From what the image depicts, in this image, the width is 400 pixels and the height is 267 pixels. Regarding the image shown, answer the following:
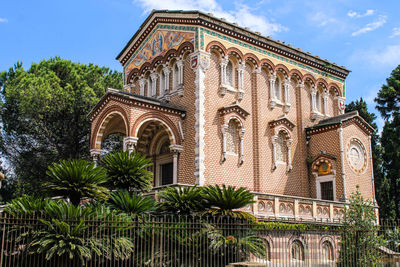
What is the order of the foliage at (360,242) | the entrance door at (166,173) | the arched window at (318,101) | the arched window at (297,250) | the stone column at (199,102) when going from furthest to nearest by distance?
the arched window at (318,101) < the entrance door at (166,173) < the stone column at (199,102) < the arched window at (297,250) < the foliage at (360,242)

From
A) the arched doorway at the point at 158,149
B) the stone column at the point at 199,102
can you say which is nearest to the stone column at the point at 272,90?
the stone column at the point at 199,102

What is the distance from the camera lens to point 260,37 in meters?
23.4

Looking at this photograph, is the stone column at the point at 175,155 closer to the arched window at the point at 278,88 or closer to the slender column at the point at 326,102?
the arched window at the point at 278,88

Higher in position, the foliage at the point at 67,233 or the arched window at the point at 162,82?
the arched window at the point at 162,82

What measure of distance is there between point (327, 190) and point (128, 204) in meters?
13.4

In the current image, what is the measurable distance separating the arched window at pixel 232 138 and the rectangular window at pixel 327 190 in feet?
19.3

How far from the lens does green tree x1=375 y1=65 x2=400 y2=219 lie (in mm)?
31609

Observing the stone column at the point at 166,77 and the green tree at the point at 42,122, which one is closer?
the stone column at the point at 166,77

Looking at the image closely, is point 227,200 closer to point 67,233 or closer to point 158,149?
point 67,233

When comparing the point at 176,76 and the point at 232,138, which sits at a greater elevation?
the point at 176,76

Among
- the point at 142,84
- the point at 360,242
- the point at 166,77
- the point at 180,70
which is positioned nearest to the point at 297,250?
the point at 360,242

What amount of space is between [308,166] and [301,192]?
5.53 ft

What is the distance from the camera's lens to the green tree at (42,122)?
2981 cm

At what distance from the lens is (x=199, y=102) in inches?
800
